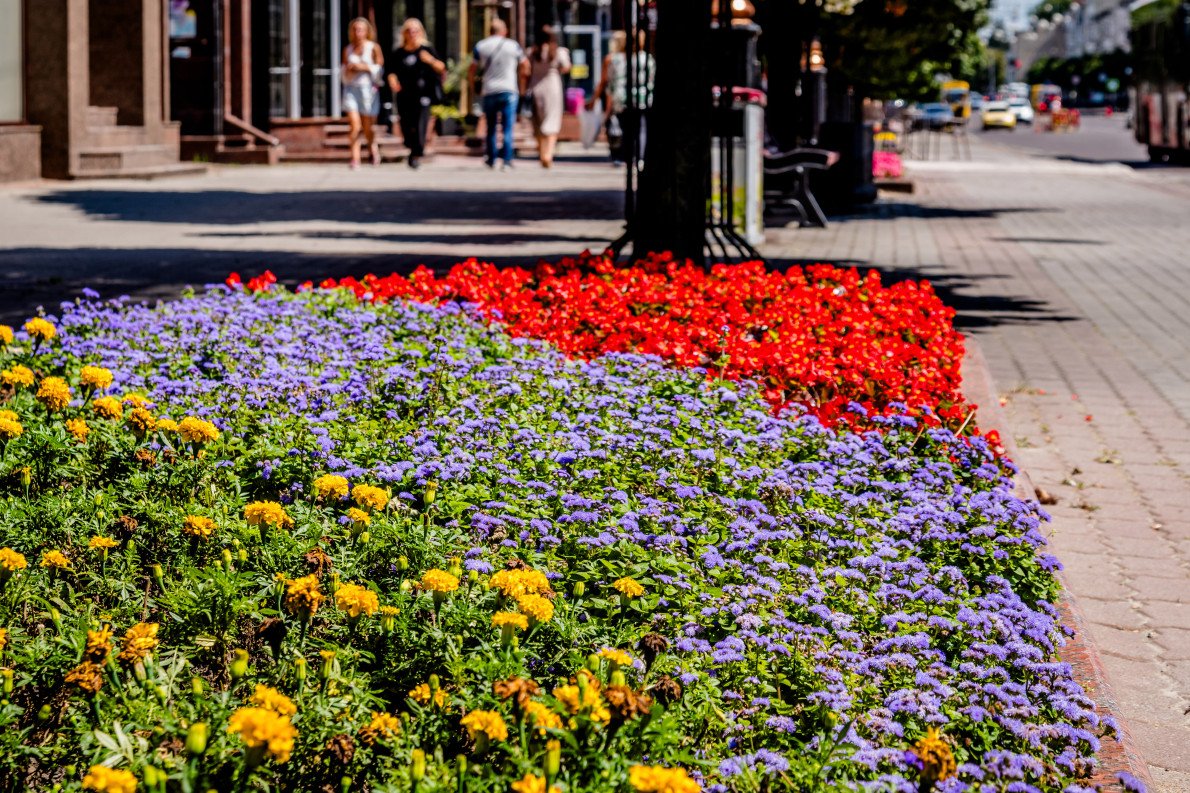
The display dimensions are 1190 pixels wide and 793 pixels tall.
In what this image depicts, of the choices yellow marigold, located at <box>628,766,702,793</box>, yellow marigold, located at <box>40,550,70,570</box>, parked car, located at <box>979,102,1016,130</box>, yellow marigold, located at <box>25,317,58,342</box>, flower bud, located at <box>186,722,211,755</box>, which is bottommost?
yellow marigold, located at <box>628,766,702,793</box>

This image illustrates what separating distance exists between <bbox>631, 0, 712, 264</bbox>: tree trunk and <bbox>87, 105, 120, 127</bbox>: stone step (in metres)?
12.9

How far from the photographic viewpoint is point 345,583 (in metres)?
3.65

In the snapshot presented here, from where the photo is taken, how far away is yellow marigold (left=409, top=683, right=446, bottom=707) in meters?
2.98

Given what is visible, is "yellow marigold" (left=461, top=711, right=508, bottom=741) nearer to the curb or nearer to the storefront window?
the curb

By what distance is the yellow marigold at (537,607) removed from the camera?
10.4ft

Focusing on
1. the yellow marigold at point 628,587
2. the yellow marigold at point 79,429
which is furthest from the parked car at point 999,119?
the yellow marigold at point 628,587

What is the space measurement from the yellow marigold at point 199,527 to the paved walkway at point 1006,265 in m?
2.17

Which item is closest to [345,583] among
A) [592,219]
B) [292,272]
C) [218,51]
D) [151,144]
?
[292,272]

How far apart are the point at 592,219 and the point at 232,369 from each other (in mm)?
11364

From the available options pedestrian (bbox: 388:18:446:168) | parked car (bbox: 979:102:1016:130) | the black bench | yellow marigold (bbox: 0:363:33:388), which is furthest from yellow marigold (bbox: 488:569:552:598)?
parked car (bbox: 979:102:1016:130)

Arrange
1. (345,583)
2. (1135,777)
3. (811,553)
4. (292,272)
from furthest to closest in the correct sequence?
(292,272)
(811,553)
(345,583)
(1135,777)

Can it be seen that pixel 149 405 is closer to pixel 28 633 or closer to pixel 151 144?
pixel 28 633

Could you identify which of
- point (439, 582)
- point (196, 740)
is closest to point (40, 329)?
point (439, 582)

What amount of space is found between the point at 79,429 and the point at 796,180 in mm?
14302
